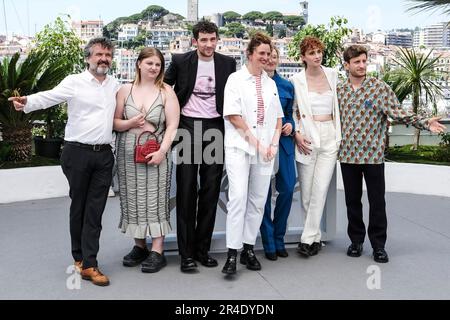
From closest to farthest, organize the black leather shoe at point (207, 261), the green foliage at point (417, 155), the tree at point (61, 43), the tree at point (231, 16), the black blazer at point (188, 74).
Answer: the black blazer at point (188, 74)
the black leather shoe at point (207, 261)
the green foliage at point (417, 155)
the tree at point (61, 43)
the tree at point (231, 16)

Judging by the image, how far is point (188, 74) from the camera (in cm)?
341

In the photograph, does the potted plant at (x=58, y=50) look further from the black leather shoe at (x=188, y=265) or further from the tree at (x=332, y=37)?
the black leather shoe at (x=188, y=265)

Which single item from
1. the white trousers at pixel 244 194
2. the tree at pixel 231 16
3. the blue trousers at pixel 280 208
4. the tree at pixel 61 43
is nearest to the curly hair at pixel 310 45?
the blue trousers at pixel 280 208

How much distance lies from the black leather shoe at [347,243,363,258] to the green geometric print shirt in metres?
0.59

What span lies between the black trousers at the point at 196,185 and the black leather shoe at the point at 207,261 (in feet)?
0.08

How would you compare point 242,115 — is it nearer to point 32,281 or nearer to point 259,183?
point 259,183

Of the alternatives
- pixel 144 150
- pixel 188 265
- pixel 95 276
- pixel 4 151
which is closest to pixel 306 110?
pixel 144 150

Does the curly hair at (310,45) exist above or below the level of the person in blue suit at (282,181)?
above

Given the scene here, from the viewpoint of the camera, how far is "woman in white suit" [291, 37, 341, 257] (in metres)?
3.62

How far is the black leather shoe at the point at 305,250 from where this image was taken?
376cm

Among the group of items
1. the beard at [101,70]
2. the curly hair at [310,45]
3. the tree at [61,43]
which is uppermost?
the tree at [61,43]

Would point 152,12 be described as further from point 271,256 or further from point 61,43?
point 271,256

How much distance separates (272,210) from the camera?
4.00 metres

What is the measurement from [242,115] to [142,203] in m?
0.79
